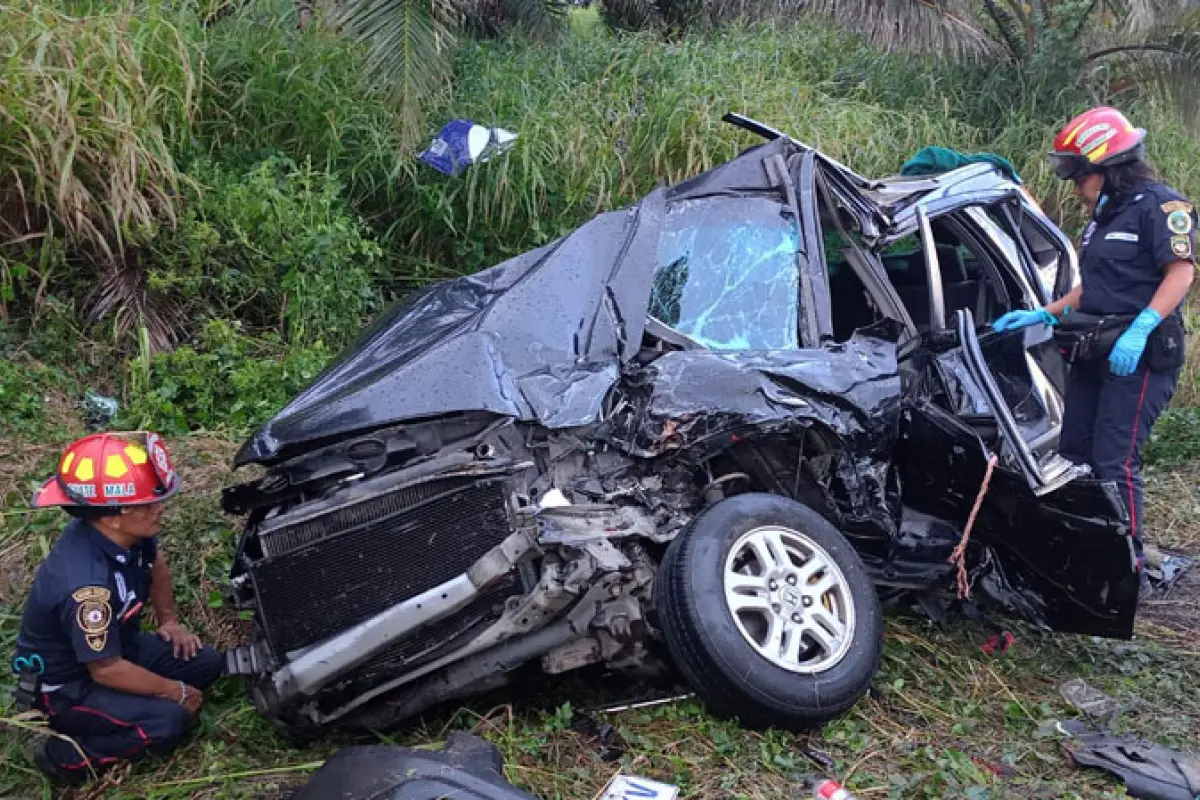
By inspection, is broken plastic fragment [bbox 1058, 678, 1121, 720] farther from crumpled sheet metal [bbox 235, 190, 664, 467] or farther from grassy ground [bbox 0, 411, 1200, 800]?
crumpled sheet metal [bbox 235, 190, 664, 467]

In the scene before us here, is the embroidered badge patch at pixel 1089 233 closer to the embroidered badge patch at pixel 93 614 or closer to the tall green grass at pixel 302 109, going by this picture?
the tall green grass at pixel 302 109

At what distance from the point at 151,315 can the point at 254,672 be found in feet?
10.3

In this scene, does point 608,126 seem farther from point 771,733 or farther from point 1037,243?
point 771,733

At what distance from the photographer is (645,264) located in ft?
12.4

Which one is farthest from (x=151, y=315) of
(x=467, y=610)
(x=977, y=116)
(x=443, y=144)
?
(x=977, y=116)

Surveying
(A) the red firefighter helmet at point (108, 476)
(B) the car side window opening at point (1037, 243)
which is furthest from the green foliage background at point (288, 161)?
A: (B) the car side window opening at point (1037, 243)

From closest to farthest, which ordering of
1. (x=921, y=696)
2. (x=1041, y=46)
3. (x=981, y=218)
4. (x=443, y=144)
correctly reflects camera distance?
(x=921, y=696) → (x=981, y=218) → (x=443, y=144) → (x=1041, y=46)

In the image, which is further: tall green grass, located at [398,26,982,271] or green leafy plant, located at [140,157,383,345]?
tall green grass, located at [398,26,982,271]

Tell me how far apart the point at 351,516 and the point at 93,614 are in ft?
2.46

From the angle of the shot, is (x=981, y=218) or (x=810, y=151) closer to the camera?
(x=810, y=151)

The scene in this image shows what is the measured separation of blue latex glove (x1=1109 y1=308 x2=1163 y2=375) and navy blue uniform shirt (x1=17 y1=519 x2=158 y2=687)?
363cm

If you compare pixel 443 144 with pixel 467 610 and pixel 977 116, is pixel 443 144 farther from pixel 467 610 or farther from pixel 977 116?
pixel 977 116

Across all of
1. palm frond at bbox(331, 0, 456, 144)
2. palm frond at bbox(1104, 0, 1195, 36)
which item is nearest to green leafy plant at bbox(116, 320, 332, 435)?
palm frond at bbox(331, 0, 456, 144)

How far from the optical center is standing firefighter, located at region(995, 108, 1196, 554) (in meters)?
4.14
